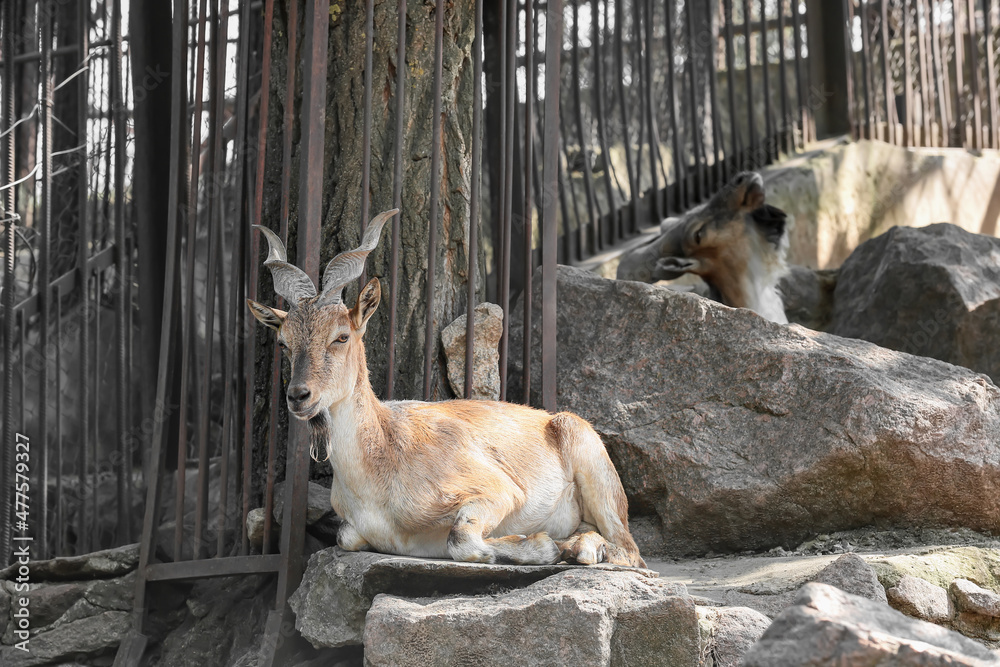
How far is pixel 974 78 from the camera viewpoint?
9688 mm

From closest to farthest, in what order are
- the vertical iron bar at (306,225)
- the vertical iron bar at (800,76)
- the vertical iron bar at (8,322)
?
the vertical iron bar at (306,225), the vertical iron bar at (8,322), the vertical iron bar at (800,76)

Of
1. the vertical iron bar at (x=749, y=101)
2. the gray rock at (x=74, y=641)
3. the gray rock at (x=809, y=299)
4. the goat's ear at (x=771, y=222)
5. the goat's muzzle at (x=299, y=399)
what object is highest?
the vertical iron bar at (x=749, y=101)

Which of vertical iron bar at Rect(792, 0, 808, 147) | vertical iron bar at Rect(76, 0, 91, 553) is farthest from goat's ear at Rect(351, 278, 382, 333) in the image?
vertical iron bar at Rect(792, 0, 808, 147)

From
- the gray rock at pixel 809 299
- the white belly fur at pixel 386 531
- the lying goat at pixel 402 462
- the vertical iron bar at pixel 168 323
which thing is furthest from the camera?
the gray rock at pixel 809 299

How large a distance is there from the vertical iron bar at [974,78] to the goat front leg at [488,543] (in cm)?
759

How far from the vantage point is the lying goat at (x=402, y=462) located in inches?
159

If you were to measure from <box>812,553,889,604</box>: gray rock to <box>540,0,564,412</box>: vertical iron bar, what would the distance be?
1.82 metres

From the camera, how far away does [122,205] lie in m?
6.75

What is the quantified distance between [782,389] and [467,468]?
1.96 meters

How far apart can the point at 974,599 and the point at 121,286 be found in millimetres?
5183

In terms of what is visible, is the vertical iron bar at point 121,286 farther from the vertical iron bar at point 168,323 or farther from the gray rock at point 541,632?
the gray rock at point 541,632

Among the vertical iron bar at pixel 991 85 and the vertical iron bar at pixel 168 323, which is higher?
the vertical iron bar at pixel 991 85

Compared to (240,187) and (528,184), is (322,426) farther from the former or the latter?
(528,184)

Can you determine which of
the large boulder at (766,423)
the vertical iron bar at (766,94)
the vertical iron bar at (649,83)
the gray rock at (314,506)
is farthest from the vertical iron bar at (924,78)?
the gray rock at (314,506)
